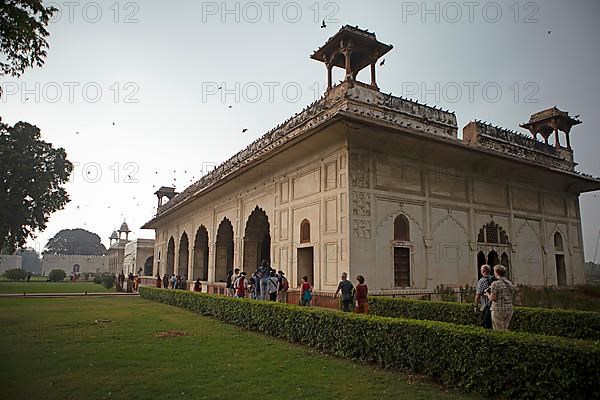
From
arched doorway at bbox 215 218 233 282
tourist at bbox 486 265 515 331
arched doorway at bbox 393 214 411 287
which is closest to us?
tourist at bbox 486 265 515 331

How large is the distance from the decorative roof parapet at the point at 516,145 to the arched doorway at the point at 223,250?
1280cm

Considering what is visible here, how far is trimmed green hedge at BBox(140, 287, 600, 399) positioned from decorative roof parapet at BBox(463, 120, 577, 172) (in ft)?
34.7

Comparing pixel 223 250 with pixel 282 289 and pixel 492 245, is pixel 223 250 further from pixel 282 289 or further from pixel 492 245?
pixel 492 245

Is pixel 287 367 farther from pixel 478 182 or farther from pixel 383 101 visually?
pixel 478 182

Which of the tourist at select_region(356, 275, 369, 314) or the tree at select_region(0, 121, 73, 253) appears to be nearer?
the tourist at select_region(356, 275, 369, 314)

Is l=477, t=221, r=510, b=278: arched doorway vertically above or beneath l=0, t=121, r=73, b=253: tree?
beneath

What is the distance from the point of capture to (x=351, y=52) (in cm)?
1478

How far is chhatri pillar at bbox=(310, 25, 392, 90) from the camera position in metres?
14.5

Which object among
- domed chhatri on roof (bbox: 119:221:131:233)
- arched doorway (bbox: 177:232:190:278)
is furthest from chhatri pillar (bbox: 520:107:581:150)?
domed chhatri on roof (bbox: 119:221:131:233)

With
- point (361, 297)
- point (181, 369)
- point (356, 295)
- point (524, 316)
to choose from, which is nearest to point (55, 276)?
point (356, 295)

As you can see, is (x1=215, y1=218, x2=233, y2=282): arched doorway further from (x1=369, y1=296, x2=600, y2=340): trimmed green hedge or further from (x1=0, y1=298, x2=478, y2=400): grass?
(x1=369, y1=296, x2=600, y2=340): trimmed green hedge

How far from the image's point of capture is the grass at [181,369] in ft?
18.3

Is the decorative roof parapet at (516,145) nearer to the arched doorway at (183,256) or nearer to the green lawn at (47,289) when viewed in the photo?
the arched doorway at (183,256)

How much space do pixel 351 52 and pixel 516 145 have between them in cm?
871
